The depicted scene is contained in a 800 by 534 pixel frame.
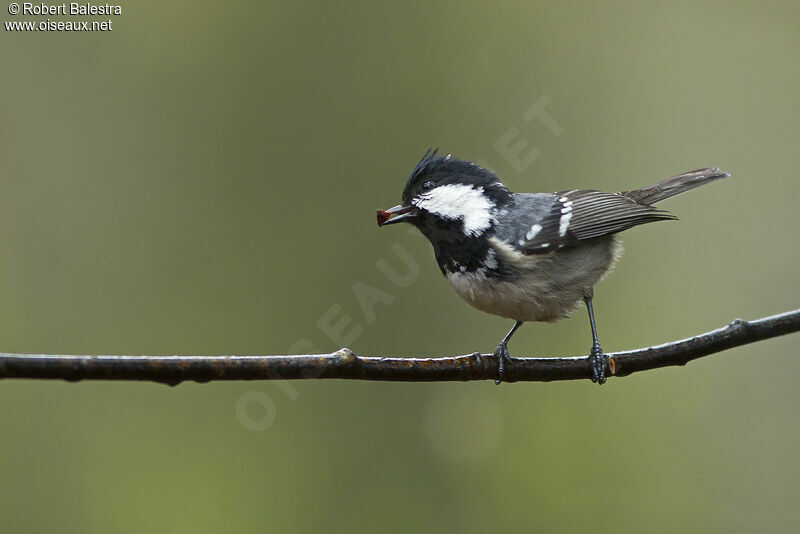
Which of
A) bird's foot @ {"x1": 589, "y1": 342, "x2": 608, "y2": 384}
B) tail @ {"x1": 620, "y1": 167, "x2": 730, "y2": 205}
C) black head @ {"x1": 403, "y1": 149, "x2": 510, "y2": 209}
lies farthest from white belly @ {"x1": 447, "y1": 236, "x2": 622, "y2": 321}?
bird's foot @ {"x1": 589, "y1": 342, "x2": 608, "y2": 384}

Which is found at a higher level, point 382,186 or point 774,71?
point 774,71

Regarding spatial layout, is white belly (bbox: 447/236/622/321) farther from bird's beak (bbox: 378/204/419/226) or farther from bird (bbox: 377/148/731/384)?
bird's beak (bbox: 378/204/419/226)

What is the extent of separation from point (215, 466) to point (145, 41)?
11.6 feet

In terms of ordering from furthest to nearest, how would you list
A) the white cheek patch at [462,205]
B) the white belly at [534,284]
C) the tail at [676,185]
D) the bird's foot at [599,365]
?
the tail at [676,185] → the white cheek patch at [462,205] → the white belly at [534,284] → the bird's foot at [599,365]

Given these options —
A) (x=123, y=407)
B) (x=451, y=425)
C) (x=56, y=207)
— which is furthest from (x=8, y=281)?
(x=451, y=425)

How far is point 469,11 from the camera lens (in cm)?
707

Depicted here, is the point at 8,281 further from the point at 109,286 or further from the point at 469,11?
the point at 469,11

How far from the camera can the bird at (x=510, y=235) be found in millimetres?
3408

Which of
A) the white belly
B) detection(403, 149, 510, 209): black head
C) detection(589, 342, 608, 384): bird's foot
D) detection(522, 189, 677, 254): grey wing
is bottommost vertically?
detection(589, 342, 608, 384): bird's foot

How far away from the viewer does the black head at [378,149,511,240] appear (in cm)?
349

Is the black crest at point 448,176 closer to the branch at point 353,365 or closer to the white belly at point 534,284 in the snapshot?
the white belly at point 534,284

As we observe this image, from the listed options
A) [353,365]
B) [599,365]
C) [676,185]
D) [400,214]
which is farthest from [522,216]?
[353,365]

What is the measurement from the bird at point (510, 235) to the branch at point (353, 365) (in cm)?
49

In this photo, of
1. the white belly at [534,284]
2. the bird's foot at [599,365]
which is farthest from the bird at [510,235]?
the bird's foot at [599,365]
